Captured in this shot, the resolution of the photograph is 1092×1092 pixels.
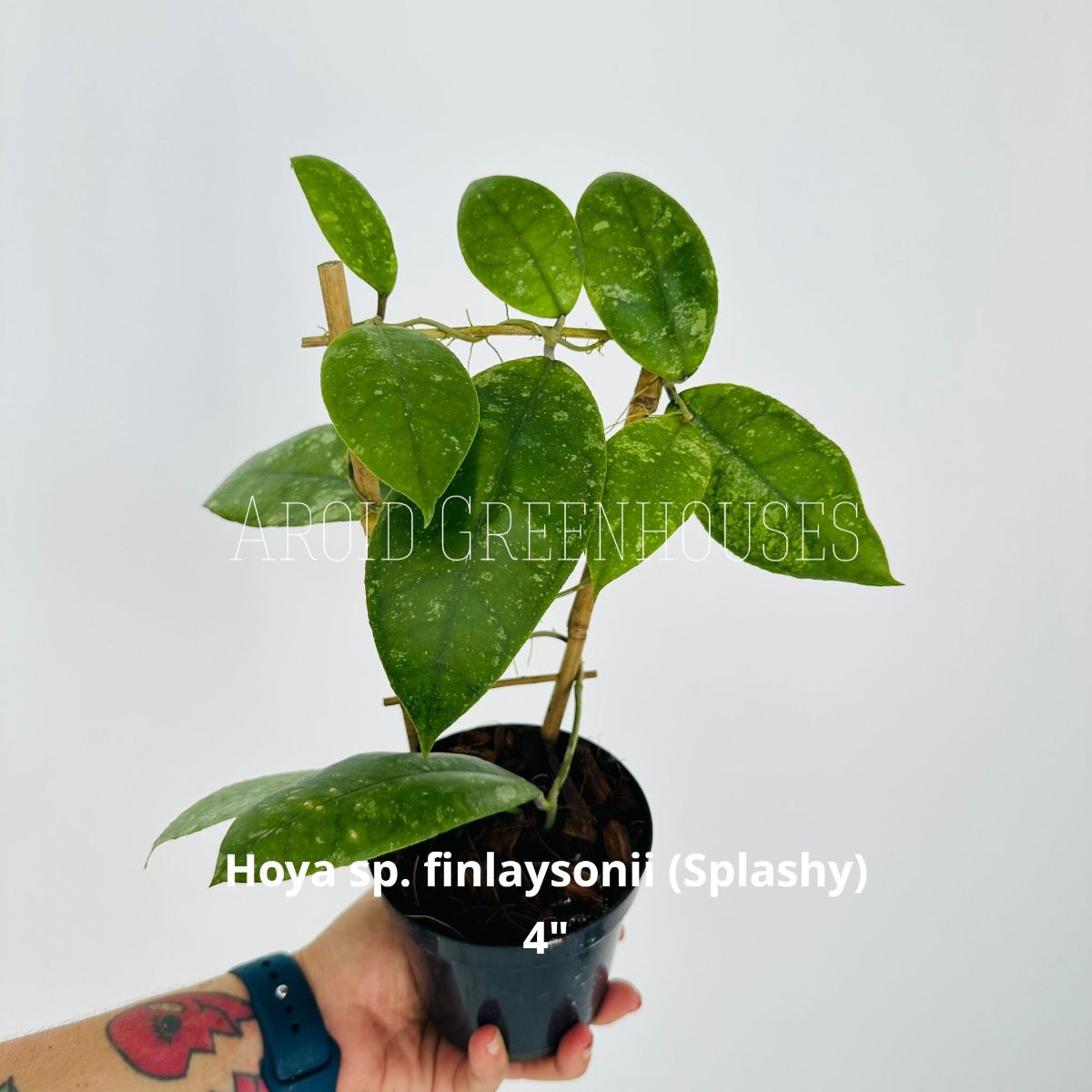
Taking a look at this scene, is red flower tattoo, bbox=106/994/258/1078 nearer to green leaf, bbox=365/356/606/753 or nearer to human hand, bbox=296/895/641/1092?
human hand, bbox=296/895/641/1092

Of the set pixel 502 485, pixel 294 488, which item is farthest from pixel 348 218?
pixel 294 488

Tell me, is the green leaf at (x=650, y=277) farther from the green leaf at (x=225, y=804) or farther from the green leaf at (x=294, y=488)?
the green leaf at (x=225, y=804)

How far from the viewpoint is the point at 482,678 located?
1.64ft

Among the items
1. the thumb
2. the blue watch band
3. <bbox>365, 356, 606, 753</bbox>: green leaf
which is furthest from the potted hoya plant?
the blue watch band

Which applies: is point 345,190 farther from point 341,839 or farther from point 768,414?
point 341,839

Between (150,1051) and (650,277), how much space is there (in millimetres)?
810

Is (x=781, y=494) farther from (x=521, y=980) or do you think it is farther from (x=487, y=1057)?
(x=487, y=1057)

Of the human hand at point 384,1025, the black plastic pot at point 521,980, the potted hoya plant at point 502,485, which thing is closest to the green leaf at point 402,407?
the potted hoya plant at point 502,485

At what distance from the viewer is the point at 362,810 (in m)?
0.67

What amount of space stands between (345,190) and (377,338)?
0.10 m

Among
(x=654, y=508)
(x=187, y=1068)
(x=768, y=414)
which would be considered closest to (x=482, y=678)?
(x=654, y=508)

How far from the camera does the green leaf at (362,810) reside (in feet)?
2.08

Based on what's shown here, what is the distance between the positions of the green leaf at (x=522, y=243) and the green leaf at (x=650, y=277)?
21mm

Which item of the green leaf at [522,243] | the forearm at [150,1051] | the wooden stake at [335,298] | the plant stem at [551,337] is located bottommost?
the forearm at [150,1051]
